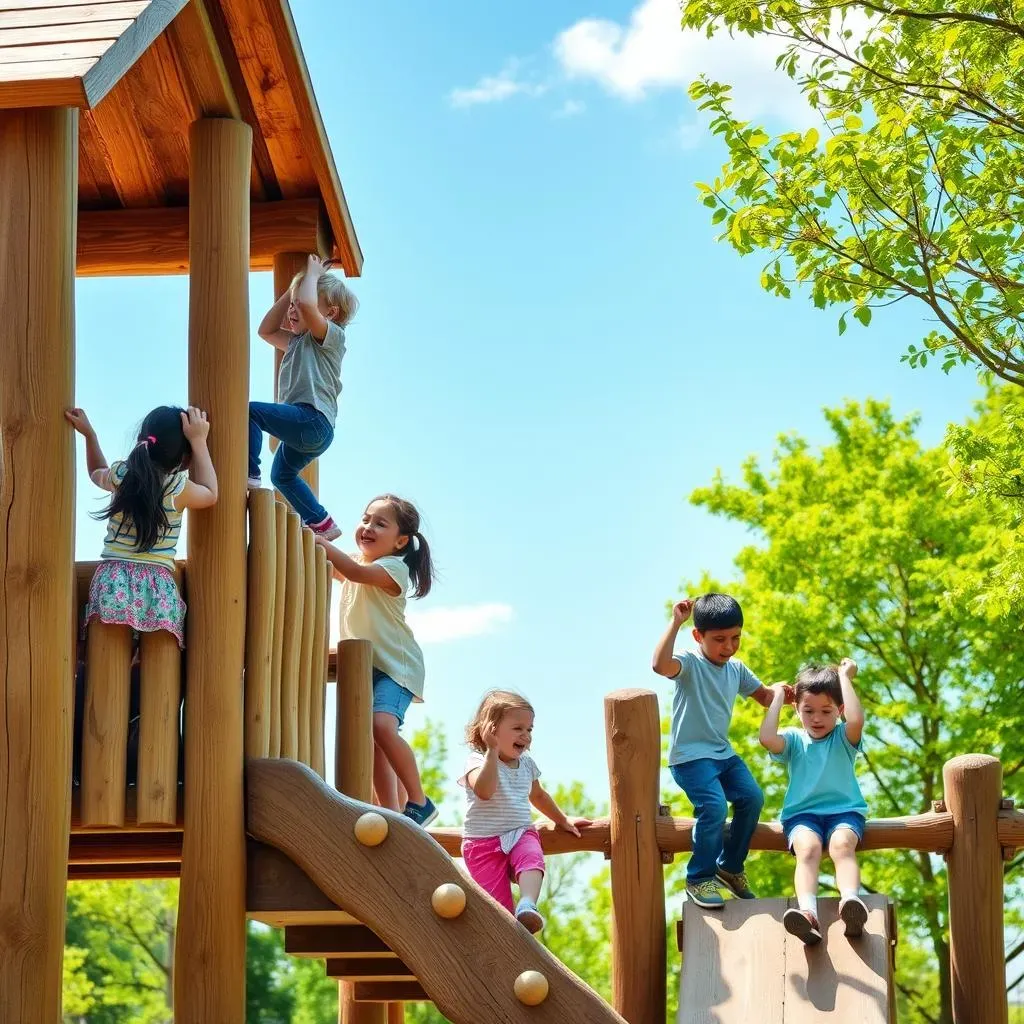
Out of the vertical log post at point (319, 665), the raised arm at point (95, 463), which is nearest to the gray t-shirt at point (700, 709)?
the vertical log post at point (319, 665)

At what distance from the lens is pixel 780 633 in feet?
57.2

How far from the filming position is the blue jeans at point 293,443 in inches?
269

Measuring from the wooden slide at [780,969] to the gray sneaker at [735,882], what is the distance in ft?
0.82

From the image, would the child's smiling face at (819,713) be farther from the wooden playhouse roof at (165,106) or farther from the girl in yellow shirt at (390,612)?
the wooden playhouse roof at (165,106)

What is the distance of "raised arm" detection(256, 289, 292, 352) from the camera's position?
23.8ft

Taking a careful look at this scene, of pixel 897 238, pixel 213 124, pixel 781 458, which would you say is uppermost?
pixel 781 458

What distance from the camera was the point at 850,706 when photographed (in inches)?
271

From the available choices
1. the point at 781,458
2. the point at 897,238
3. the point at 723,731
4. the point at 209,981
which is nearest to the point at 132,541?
the point at 209,981

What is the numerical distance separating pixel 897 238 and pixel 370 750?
474 cm

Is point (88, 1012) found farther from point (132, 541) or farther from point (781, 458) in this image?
point (132, 541)

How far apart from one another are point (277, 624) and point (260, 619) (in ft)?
0.53

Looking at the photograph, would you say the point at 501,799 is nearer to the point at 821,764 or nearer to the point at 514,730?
the point at 514,730

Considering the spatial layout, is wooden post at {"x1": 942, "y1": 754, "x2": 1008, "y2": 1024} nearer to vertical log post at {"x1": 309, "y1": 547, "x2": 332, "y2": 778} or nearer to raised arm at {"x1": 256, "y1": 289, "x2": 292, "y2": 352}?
vertical log post at {"x1": 309, "y1": 547, "x2": 332, "y2": 778}

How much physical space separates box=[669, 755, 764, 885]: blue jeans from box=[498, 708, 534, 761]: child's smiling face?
0.82 m
